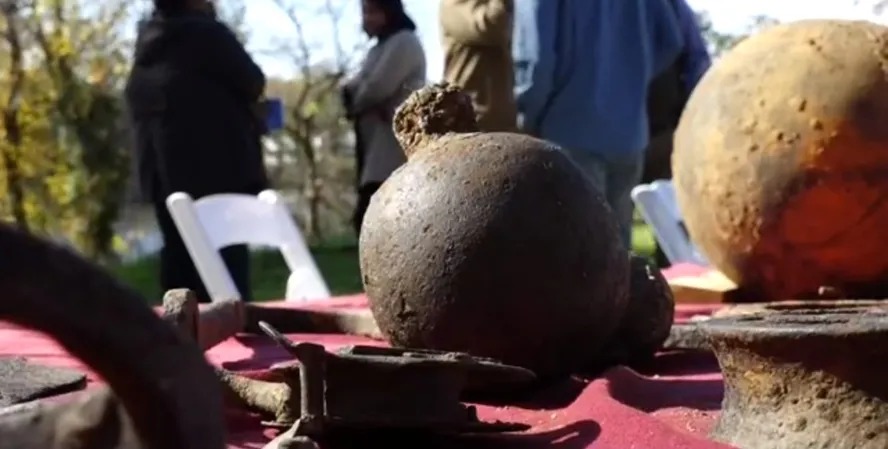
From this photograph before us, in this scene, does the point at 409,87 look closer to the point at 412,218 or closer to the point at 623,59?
the point at 623,59

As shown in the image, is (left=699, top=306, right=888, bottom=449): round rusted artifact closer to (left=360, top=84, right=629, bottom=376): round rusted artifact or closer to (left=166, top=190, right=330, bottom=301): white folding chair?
(left=360, top=84, right=629, bottom=376): round rusted artifact

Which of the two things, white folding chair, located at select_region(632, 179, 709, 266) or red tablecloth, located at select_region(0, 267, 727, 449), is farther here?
white folding chair, located at select_region(632, 179, 709, 266)

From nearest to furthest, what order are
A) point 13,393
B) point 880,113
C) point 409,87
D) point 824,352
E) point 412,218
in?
point 824,352
point 13,393
point 412,218
point 880,113
point 409,87

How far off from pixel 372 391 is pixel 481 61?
2.50 meters

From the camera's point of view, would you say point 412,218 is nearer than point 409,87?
Yes

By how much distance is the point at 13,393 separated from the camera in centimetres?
112

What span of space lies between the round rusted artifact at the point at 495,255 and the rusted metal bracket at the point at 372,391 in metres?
0.17

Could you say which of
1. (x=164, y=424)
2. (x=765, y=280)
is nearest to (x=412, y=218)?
(x=765, y=280)

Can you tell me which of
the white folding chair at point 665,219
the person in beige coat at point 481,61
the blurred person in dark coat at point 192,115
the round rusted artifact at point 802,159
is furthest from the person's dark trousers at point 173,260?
the round rusted artifact at point 802,159

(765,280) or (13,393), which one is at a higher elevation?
(13,393)

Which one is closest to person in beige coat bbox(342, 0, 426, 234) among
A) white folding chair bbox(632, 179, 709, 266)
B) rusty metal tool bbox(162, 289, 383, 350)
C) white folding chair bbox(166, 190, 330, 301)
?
white folding chair bbox(632, 179, 709, 266)

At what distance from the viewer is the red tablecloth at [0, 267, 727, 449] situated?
3.53ft

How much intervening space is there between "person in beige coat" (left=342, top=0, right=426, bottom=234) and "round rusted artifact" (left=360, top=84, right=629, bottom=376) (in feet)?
8.80

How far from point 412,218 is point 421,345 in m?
0.11
